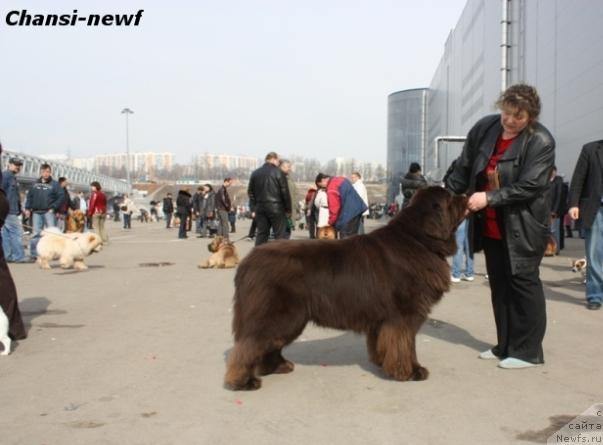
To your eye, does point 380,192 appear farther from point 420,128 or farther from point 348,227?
point 348,227

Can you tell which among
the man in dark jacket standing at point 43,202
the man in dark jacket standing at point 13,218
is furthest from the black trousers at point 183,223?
the man in dark jacket standing at point 13,218

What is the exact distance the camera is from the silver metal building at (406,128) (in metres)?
94.3

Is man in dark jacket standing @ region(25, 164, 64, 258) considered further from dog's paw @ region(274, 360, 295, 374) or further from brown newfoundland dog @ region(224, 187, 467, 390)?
brown newfoundland dog @ region(224, 187, 467, 390)

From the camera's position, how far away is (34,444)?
3535 millimetres

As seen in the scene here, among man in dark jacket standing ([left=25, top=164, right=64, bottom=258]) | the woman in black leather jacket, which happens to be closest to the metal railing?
man in dark jacket standing ([left=25, top=164, right=64, bottom=258])

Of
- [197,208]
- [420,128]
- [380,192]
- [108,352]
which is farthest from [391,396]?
[380,192]

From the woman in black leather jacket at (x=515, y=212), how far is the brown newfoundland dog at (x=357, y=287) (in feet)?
1.54

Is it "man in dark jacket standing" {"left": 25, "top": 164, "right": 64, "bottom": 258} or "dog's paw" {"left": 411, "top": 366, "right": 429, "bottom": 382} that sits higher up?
"man in dark jacket standing" {"left": 25, "top": 164, "right": 64, "bottom": 258}

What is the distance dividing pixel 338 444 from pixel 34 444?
69.8 inches

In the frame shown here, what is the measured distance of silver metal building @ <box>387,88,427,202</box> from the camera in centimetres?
9431

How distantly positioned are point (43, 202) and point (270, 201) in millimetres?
7094

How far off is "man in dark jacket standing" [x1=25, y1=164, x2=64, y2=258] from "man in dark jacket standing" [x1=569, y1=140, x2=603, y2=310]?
11.8m

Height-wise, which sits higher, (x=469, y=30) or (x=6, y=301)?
(x=469, y=30)

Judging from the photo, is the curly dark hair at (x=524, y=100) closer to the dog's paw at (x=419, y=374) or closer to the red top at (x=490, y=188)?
the red top at (x=490, y=188)
